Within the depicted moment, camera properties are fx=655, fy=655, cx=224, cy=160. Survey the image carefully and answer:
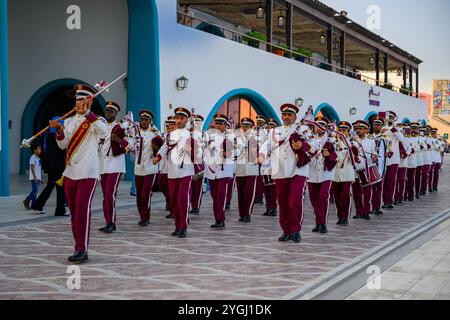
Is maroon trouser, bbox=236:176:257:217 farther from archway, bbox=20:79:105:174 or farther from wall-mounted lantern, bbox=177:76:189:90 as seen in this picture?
archway, bbox=20:79:105:174

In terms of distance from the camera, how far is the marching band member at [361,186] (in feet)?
43.6

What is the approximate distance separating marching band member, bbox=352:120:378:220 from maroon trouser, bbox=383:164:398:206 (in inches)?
85.3

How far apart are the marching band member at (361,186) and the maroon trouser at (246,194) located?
2243mm

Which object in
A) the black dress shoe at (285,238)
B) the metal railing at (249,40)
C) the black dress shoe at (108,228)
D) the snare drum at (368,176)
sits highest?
the metal railing at (249,40)

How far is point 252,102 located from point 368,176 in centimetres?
1172

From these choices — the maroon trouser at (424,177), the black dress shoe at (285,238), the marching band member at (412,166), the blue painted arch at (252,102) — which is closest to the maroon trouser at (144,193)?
the black dress shoe at (285,238)

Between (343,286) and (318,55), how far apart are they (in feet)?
118

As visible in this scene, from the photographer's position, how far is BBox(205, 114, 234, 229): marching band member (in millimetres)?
11395

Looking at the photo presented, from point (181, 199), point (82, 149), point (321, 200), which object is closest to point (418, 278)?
point (321, 200)

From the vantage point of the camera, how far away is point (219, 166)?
11508 mm

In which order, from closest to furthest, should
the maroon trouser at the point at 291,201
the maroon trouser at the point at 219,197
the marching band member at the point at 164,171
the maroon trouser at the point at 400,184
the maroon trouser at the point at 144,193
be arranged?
1. the maroon trouser at the point at 291,201
2. the maroon trouser at the point at 219,197
3. the maroon trouser at the point at 144,193
4. the marching band member at the point at 164,171
5. the maroon trouser at the point at 400,184

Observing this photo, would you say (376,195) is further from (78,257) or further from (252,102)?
(252,102)

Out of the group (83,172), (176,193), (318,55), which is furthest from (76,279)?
(318,55)

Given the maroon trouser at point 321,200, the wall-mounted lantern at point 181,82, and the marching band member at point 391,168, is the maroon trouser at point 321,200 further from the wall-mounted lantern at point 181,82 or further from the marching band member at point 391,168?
the wall-mounted lantern at point 181,82
